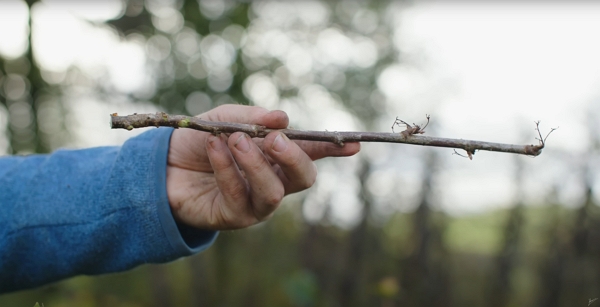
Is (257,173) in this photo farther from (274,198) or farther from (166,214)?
(166,214)

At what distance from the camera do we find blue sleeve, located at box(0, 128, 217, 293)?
1.62 m

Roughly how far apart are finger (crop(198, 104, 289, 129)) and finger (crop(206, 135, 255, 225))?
115 millimetres

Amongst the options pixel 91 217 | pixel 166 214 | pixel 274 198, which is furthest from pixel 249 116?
pixel 91 217

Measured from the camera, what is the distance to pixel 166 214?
161 centimetres

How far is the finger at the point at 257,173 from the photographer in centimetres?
138

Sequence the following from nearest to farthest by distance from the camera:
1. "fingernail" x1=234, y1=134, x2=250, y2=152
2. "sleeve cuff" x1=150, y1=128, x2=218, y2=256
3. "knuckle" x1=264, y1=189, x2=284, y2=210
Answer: "fingernail" x1=234, y1=134, x2=250, y2=152 < "knuckle" x1=264, y1=189, x2=284, y2=210 < "sleeve cuff" x1=150, y1=128, x2=218, y2=256

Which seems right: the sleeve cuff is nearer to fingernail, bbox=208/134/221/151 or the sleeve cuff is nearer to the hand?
the hand

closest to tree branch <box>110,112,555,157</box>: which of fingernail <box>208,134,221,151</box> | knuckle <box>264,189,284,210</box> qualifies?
fingernail <box>208,134,221,151</box>

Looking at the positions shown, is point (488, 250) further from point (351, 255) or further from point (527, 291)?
point (351, 255)

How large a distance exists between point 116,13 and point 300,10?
5.05 meters

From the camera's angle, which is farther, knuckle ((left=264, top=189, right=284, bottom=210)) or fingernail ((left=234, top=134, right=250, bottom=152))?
knuckle ((left=264, top=189, right=284, bottom=210))

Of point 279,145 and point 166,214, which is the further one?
point 166,214

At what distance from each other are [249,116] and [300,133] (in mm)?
191

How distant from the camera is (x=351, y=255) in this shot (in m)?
5.75
